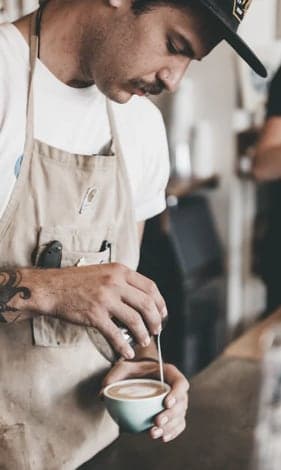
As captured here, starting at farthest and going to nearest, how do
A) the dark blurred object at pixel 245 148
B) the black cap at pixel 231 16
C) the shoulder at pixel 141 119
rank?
the dark blurred object at pixel 245 148
the shoulder at pixel 141 119
the black cap at pixel 231 16

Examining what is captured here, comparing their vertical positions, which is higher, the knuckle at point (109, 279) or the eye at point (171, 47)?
the eye at point (171, 47)

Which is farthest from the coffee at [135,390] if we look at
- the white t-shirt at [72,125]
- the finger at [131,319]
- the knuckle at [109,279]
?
the white t-shirt at [72,125]

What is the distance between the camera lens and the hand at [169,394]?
50.8 inches

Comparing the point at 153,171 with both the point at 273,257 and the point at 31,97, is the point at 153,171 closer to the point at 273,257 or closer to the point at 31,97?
the point at 31,97

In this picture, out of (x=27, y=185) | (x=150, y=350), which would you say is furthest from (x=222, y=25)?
(x=150, y=350)

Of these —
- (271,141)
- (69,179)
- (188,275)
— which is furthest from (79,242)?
(188,275)

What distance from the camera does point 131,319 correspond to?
128cm

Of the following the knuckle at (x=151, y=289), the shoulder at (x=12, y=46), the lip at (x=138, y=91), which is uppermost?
the shoulder at (x=12, y=46)

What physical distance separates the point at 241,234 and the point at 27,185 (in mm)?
2951

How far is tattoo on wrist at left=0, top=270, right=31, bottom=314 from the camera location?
1301 mm

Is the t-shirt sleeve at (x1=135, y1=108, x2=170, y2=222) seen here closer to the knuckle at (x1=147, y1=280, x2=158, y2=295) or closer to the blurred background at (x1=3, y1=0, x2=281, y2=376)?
the knuckle at (x1=147, y1=280, x2=158, y2=295)

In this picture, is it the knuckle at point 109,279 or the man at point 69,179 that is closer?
the knuckle at point 109,279

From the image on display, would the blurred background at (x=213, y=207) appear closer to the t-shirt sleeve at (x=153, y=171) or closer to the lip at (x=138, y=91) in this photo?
the t-shirt sleeve at (x=153, y=171)

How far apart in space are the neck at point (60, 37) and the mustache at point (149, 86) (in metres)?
0.12
